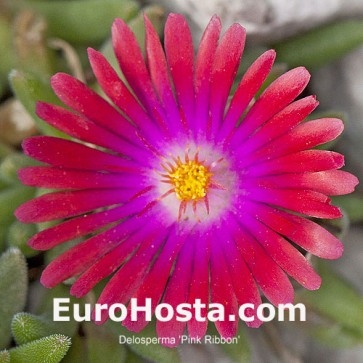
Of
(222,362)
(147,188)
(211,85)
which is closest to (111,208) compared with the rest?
(147,188)

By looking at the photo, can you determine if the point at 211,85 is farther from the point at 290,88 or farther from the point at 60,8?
the point at 60,8

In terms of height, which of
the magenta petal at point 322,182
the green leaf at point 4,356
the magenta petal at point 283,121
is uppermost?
the magenta petal at point 283,121

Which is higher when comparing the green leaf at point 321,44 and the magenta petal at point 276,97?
the green leaf at point 321,44

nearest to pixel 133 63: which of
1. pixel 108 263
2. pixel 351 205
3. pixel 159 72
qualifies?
pixel 159 72

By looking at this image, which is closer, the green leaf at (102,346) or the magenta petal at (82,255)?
the magenta petal at (82,255)

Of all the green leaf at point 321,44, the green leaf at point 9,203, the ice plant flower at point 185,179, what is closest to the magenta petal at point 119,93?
the ice plant flower at point 185,179

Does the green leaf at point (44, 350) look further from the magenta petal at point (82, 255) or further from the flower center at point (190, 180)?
the flower center at point (190, 180)

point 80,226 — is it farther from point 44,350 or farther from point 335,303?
point 335,303

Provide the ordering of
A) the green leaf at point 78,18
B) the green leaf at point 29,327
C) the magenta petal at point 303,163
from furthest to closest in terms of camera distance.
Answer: the green leaf at point 78,18
the green leaf at point 29,327
the magenta petal at point 303,163

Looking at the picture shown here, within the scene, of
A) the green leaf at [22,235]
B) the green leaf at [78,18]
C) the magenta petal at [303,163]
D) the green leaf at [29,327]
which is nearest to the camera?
the magenta petal at [303,163]
